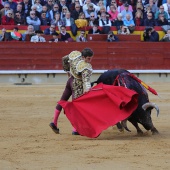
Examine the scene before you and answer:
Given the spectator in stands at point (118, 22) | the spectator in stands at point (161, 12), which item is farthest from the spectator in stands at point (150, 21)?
the spectator in stands at point (118, 22)

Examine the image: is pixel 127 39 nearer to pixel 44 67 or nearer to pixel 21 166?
pixel 44 67

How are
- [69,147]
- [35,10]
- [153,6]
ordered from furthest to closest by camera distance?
1. [153,6]
2. [35,10]
3. [69,147]

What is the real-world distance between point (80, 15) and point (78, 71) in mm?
7795

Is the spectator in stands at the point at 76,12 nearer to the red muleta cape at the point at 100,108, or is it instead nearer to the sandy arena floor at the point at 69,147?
the sandy arena floor at the point at 69,147

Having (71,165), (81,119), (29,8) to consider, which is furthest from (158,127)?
(29,8)

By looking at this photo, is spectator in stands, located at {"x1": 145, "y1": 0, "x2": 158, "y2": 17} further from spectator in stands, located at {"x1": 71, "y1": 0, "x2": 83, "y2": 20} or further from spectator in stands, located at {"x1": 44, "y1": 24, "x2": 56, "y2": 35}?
spectator in stands, located at {"x1": 44, "y1": 24, "x2": 56, "y2": 35}

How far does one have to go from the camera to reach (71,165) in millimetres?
5836

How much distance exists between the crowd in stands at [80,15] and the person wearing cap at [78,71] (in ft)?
23.3

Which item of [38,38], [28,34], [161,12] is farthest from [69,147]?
[161,12]

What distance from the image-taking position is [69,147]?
6.80 metres

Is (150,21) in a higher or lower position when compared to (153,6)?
lower

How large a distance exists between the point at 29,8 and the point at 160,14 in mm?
2989

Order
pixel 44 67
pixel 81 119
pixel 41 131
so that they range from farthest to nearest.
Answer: pixel 44 67 → pixel 41 131 → pixel 81 119

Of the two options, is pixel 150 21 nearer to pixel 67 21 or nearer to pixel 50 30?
pixel 67 21
